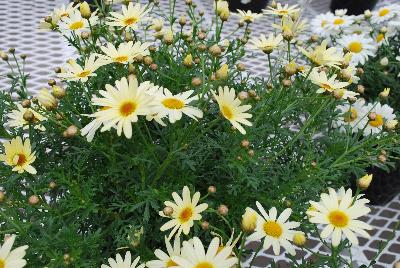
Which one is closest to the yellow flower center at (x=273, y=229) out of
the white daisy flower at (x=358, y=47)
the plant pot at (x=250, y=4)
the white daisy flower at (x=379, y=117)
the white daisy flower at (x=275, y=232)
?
the white daisy flower at (x=275, y=232)

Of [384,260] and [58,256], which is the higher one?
[58,256]

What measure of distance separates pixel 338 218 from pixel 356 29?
94 centimetres

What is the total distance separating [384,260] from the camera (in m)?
1.13

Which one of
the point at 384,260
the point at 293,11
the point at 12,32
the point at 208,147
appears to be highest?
the point at 293,11

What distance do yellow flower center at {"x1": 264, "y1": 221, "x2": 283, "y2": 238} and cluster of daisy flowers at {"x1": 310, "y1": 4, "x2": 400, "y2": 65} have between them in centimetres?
73

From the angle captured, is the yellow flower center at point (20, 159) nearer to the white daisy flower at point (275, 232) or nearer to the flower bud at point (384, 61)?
the white daisy flower at point (275, 232)

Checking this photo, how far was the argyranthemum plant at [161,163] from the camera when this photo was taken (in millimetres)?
605

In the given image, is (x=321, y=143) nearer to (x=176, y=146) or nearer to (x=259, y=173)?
(x=259, y=173)

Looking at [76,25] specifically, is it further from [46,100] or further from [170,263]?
[170,263]

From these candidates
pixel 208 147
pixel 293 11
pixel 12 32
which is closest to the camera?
pixel 208 147

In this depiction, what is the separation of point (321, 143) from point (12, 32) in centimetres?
149

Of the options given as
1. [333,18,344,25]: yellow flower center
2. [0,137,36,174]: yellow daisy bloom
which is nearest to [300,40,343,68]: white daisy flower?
[0,137,36,174]: yellow daisy bloom

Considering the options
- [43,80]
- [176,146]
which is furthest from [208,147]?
[43,80]

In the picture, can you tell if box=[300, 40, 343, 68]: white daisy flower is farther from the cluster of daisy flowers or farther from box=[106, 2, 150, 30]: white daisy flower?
the cluster of daisy flowers
